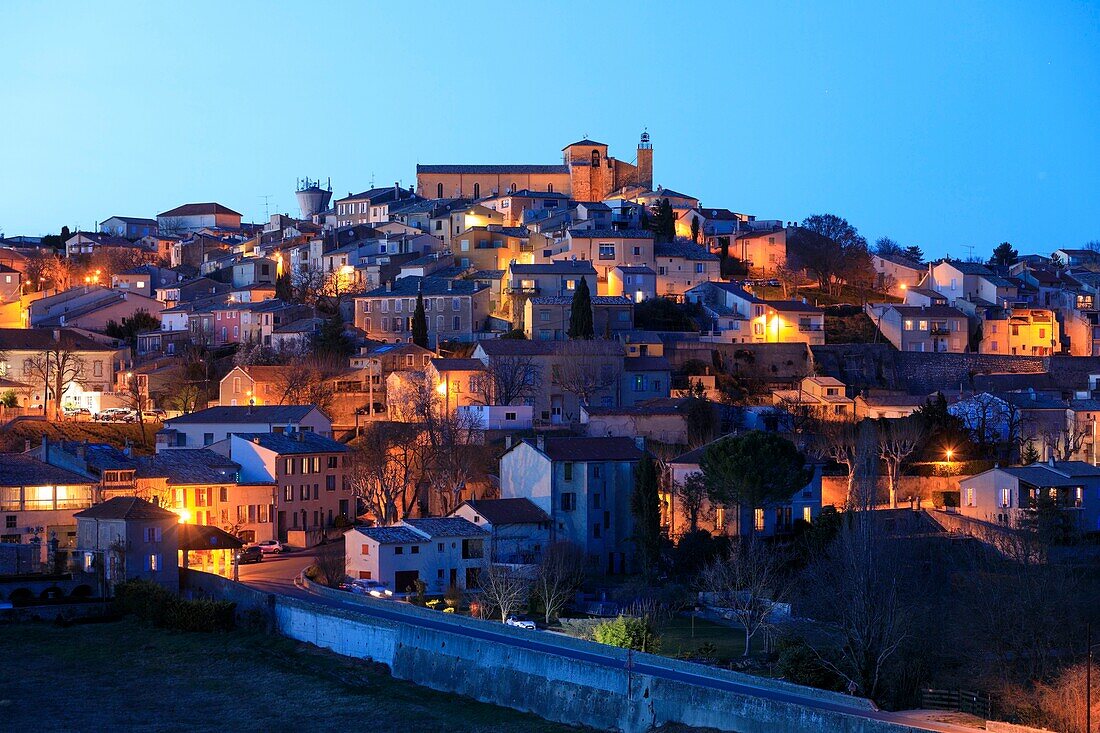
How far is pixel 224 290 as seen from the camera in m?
86.0

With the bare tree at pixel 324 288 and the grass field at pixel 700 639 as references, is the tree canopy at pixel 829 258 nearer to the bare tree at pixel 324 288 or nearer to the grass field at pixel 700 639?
the bare tree at pixel 324 288

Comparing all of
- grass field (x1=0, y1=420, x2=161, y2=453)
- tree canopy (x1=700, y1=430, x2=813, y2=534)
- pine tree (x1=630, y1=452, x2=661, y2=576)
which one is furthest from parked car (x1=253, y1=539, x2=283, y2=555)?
tree canopy (x1=700, y1=430, x2=813, y2=534)

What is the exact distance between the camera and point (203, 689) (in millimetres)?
34406

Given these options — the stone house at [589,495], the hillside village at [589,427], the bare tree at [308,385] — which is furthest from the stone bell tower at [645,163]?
the stone house at [589,495]

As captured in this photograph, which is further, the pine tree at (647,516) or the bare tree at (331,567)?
the pine tree at (647,516)

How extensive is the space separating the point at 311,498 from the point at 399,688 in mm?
21303

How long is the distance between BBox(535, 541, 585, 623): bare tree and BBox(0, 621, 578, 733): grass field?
616cm

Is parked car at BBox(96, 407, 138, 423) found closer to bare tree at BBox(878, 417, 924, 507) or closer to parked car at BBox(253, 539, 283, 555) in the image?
parked car at BBox(253, 539, 283, 555)

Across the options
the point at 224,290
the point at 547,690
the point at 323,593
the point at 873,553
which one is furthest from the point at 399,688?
the point at 224,290

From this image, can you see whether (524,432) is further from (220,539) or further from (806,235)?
(806,235)

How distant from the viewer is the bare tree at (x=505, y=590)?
38531mm

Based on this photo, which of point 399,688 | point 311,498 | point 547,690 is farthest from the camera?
point 311,498

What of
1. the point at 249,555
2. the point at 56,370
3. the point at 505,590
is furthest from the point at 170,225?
the point at 505,590

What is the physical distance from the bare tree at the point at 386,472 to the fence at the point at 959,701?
2261 cm
